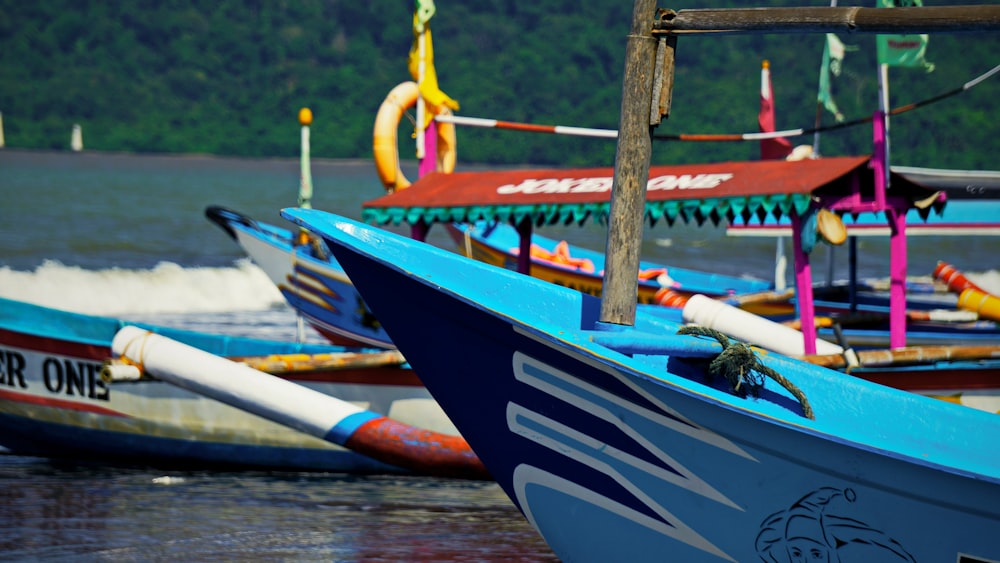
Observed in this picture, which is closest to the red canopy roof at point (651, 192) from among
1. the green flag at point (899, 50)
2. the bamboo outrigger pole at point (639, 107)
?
the green flag at point (899, 50)

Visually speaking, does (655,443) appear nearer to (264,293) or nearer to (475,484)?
(475,484)

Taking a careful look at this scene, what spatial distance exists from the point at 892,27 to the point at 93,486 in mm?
6932

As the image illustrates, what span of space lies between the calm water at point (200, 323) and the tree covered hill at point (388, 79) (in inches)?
533

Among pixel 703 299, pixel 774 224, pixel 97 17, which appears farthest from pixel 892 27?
pixel 97 17

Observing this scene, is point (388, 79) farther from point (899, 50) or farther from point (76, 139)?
point (899, 50)

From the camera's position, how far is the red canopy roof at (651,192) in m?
10.5

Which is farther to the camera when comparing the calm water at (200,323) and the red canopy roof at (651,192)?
the red canopy roof at (651,192)

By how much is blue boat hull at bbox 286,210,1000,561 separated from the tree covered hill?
235 feet

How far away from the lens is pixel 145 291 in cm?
2883

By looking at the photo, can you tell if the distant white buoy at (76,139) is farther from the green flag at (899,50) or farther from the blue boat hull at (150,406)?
the green flag at (899,50)

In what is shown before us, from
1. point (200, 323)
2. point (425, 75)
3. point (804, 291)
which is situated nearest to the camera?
point (804, 291)

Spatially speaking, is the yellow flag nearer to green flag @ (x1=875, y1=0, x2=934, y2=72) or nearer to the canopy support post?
the canopy support post

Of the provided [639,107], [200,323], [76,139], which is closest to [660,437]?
[639,107]

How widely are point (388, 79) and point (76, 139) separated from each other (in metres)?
21.6
